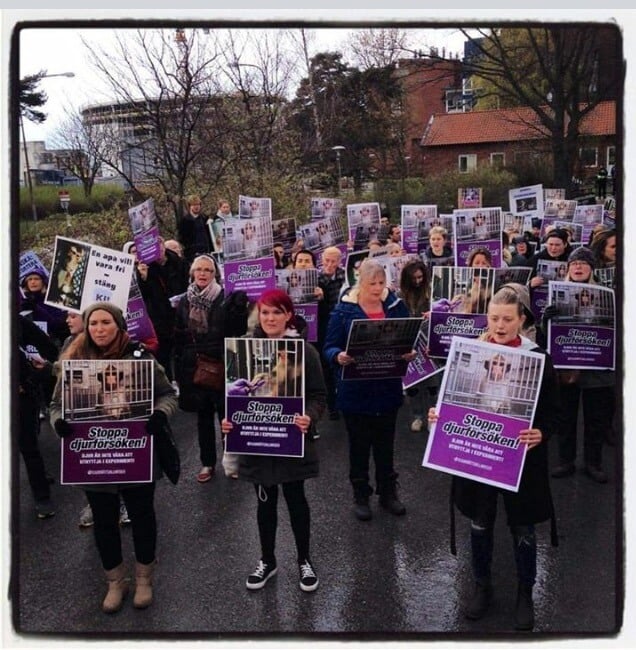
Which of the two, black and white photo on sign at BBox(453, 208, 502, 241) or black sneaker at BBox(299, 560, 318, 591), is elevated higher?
black and white photo on sign at BBox(453, 208, 502, 241)

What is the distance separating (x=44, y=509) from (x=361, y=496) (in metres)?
2.39

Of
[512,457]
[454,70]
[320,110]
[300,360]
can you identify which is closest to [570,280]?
[512,457]

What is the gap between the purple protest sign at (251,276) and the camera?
628 cm

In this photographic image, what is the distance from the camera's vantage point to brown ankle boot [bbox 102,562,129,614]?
3.81m

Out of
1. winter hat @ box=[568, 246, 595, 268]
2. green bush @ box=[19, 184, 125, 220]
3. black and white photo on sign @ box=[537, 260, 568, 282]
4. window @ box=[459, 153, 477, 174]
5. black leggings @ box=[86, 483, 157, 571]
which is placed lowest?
black leggings @ box=[86, 483, 157, 571]

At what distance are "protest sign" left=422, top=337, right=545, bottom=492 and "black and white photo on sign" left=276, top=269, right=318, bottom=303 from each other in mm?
3140

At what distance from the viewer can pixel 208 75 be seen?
31.3 feet

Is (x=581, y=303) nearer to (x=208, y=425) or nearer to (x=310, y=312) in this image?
(x=310, y=312)

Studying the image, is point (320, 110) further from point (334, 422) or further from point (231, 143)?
point (334, 422)

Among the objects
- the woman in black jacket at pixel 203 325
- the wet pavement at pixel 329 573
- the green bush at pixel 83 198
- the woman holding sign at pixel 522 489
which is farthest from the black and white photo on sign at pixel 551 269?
the green bush at pixel 83 198

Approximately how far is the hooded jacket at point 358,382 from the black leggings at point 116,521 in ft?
4.85

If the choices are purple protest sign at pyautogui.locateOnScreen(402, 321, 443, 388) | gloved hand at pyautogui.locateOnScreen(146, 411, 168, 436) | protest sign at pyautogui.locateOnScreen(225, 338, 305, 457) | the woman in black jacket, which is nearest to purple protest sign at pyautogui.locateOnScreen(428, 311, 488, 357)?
purple protest sign at pyautogui.locateOnScreen(402, 321, 443, 388)

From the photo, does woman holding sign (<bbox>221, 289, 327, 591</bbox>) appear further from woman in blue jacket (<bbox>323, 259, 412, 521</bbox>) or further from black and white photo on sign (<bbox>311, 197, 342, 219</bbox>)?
black and white photo on sign (<bbox>311, 197, 342, 219</bbox>)

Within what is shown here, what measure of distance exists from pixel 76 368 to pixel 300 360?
1208mm
